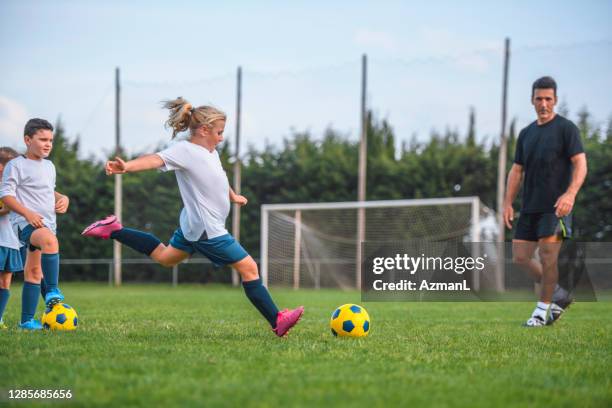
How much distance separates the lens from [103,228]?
19.3 feet

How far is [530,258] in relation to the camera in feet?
24.6

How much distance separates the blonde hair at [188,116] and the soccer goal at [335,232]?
15.1 metres

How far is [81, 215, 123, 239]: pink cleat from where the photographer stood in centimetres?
583

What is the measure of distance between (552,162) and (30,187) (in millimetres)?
4807

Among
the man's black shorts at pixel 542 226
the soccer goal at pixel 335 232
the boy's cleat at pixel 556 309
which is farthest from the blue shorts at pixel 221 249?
the soccer goal at pixel 335 232

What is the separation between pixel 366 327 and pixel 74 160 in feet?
77.8

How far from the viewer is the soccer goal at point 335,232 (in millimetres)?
21078

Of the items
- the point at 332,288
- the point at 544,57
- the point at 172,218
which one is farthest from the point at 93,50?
the point at 544,57

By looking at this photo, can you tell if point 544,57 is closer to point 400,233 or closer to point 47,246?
point 400,233

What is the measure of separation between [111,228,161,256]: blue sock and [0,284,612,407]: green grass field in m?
0.67

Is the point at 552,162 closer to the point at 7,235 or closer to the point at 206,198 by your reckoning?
the point at 206,198

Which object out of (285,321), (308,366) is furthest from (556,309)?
(308,366)

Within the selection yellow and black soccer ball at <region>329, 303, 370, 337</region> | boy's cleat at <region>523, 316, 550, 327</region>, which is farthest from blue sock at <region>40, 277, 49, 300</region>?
boy's cleat at <region>523, 316, 550, 327</region>

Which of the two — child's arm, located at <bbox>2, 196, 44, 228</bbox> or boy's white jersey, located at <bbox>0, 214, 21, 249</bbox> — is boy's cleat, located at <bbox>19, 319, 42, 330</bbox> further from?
child's arm, located at <bbox>2, 196, 44, 228</bbox>
